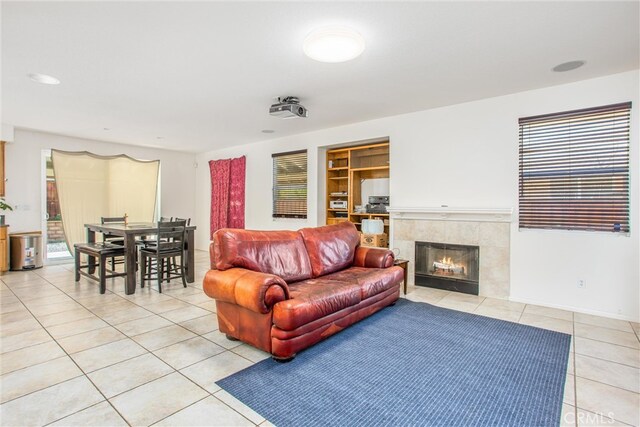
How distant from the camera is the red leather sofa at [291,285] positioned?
2.44 meters

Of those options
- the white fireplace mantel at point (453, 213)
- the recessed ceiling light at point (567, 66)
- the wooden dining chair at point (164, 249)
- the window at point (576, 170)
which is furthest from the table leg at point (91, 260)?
the recessed ceiling light at point (567, 66)

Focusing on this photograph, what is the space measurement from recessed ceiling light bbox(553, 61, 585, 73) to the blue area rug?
8.54 feet

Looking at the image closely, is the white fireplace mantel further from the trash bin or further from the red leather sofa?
the trash bin

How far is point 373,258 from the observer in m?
3.96

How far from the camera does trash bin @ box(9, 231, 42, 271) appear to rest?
5613mm

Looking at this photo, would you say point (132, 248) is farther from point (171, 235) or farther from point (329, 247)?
point (329, 247)

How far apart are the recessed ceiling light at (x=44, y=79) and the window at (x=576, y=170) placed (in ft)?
17.8

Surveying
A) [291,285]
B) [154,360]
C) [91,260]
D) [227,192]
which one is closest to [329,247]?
[291,285]

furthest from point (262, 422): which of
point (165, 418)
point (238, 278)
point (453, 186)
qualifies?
point (453, 186)

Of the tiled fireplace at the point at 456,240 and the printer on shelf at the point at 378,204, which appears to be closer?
the tiled fireplace at the point at 456,240

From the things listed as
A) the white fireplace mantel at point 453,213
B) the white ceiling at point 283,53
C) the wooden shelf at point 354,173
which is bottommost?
the white fireplace mantel at point 453,213

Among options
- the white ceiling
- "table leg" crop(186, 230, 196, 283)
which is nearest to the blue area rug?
the white ceiling

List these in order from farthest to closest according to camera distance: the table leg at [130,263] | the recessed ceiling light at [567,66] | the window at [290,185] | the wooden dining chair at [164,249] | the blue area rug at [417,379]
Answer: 1. the window at [290,185]
2. the wooden dining chair at [164,249]
3. the table leg at [130,263]
4. the recessed ceiling light at [567,66]
5. the blue area rug at [417,379]

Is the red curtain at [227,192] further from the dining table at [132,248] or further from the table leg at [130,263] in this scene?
the table leg at [130,263]
